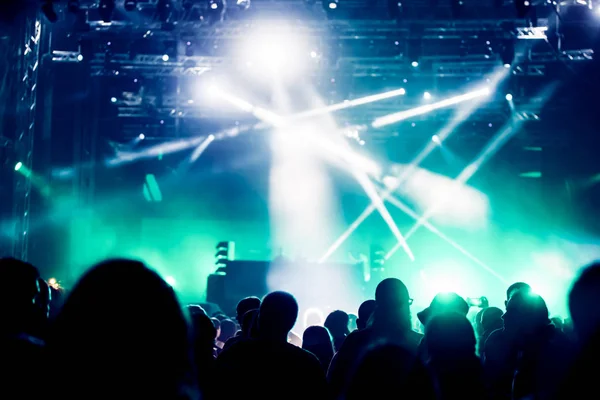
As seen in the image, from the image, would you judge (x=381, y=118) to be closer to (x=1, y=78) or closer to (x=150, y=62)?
(x=150, y=62)

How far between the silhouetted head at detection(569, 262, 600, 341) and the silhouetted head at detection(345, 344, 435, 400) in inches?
27.7

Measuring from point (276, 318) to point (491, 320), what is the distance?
7.46 ft

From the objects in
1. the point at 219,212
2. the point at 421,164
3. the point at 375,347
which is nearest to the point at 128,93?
the point at 219,212

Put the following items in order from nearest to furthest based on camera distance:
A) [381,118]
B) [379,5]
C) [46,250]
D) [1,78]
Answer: [1,78] < [379,5] < [46,250] < [381,118]

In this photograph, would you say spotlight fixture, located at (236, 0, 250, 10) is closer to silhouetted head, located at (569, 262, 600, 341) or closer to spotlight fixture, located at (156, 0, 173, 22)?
spotlight fixture, located at (156, 0, 173, 22)

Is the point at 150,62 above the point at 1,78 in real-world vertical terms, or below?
above

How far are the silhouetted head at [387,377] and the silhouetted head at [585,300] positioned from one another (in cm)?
70

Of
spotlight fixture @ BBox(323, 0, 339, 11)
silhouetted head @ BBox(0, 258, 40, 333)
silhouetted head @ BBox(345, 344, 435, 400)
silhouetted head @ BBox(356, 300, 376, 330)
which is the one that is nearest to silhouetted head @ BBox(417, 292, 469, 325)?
silhouetted head @ BBox(356, 300, 376, 330)

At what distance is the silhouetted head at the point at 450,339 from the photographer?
2.38m

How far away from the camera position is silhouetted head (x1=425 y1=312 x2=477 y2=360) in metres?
2.38

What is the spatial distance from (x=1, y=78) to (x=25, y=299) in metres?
8.60

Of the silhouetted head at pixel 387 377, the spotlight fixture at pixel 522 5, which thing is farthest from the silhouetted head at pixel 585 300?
the spotlight fixture at pixel 522 5

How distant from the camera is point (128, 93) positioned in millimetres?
14211

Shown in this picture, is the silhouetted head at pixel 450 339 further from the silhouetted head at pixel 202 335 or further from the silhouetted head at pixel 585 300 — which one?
the silhouetted head at pixel 202 335
